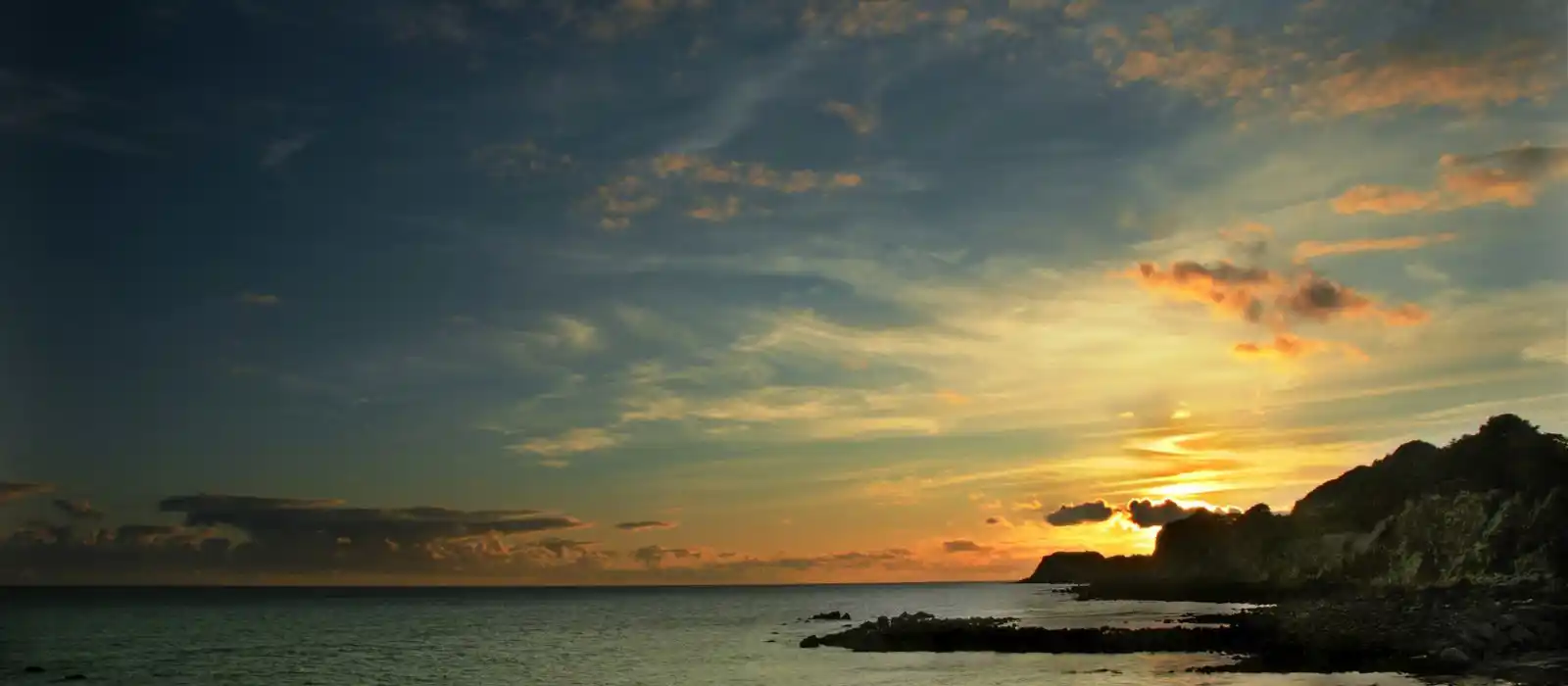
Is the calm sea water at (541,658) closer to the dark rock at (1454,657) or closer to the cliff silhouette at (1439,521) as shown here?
the dark rock at (1454,657)

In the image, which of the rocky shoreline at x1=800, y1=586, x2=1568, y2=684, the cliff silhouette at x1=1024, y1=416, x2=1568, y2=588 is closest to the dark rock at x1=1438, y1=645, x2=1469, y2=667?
the rocky shoreline at x1=800, y1=586, x2=1568, y2=684

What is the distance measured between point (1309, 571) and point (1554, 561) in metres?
64.1

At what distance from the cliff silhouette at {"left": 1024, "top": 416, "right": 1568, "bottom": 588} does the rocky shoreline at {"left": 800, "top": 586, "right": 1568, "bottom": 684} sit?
793cm

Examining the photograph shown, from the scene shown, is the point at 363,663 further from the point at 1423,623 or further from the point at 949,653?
the point at 1423,623

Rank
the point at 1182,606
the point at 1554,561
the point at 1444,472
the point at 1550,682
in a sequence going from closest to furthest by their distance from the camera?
the point at 1550,682 → the point at 1554,561 → the point at 1444,472 → the point at 1182,606

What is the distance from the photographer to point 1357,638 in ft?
208

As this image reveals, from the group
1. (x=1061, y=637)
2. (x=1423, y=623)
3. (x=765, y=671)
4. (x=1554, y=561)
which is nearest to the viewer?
(x=1423, y=623)

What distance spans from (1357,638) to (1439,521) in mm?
57458

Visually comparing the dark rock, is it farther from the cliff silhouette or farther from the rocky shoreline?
the cliff silhouette

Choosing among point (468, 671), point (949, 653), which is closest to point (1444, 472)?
point (949, 653)

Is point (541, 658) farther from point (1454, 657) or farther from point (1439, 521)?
point (1439, 521)

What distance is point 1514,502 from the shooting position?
9550 cm

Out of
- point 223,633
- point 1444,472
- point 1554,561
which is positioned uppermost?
point 1444,472

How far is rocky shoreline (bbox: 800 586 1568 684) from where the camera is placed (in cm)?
5678
